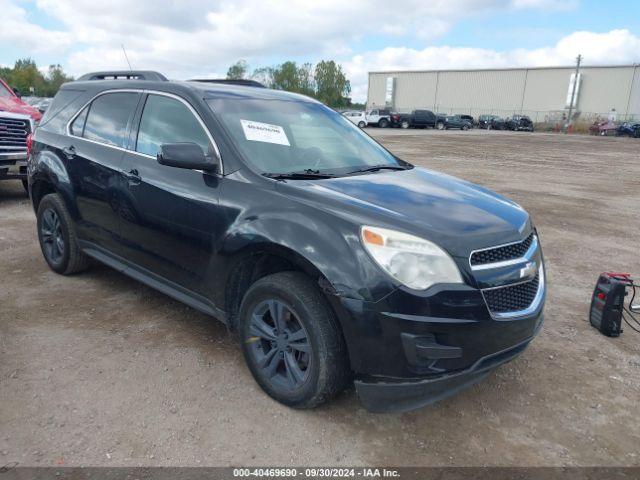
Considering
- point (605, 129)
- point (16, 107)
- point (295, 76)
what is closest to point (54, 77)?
point (295, 76)

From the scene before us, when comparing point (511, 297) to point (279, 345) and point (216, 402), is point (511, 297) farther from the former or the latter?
point (216, 402)

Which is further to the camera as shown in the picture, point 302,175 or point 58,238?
point 58,238

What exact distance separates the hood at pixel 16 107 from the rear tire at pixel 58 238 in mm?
4420

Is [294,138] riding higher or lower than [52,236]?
higher

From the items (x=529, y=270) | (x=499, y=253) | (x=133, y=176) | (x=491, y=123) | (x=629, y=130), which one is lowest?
(x=491, y=123)

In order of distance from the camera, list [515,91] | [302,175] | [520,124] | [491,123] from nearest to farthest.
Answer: [302,175], [520,124], [491,123], [515,91]

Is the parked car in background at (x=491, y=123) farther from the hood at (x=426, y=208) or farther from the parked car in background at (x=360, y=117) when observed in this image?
the hood at (x=426, y=208)

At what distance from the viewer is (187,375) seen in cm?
340

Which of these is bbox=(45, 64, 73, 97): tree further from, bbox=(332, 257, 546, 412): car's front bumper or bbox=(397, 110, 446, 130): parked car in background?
bbox=(332, 257, 546, 412): car's front bumper

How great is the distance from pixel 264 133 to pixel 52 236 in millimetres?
2699

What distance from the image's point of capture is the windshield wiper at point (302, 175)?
Answer: 3.24 metres

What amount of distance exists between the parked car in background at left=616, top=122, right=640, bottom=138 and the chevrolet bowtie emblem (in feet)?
174

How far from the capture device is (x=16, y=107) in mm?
8836

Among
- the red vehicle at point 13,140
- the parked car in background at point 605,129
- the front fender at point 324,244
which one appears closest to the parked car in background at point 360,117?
the parked car in background at point 605,129
